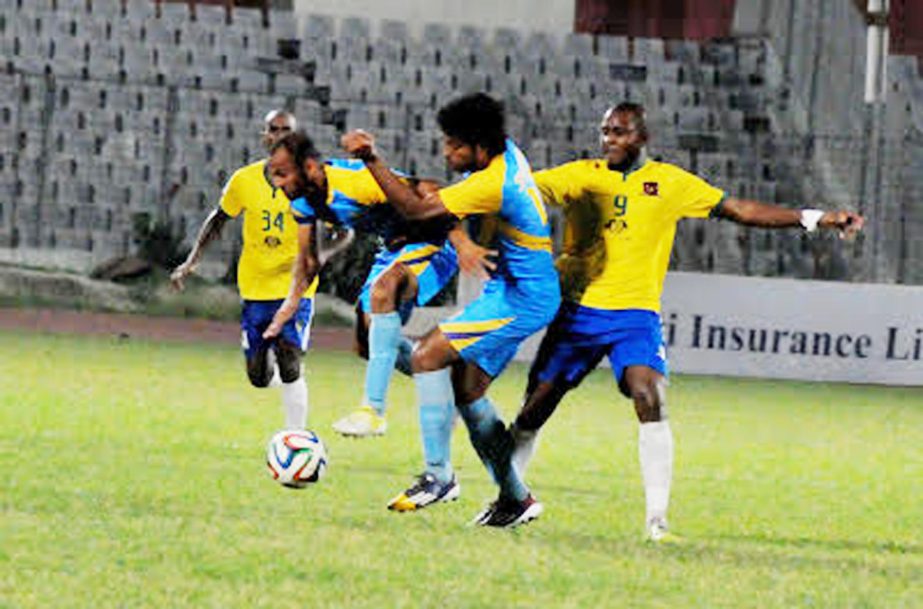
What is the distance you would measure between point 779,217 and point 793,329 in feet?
45.6

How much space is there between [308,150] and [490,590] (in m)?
3.17

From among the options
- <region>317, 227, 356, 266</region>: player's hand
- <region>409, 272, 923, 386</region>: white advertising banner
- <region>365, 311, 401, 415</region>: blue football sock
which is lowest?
<region>409, 272, 923, 386</region>: white advertising banner

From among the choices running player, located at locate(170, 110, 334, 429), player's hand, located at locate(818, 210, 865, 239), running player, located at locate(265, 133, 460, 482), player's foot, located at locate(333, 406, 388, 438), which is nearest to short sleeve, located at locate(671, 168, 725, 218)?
player's hand, located at locate(818, 210, 865, 239)

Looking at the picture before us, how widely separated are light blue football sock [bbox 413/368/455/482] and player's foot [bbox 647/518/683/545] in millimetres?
899

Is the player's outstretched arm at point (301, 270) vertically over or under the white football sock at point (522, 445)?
over

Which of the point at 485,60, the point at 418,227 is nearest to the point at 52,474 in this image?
the point at 418,227

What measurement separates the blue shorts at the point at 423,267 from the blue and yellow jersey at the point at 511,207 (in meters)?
2.41

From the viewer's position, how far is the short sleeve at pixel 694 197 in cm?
973

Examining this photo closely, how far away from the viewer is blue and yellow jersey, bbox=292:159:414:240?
420 inches

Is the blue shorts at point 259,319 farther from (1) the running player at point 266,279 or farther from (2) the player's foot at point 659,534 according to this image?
(2) the player's foot at point 659,534

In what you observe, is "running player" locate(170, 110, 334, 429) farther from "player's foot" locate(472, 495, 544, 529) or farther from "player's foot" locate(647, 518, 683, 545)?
"player's foot" locate(647, 518, 683, 545)

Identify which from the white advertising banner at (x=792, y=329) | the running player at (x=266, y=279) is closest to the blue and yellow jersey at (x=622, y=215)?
the running player at (x=266, y=279)

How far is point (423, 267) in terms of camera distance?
1180 centimetres

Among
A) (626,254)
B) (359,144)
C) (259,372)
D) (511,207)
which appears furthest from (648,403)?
(259,372)
